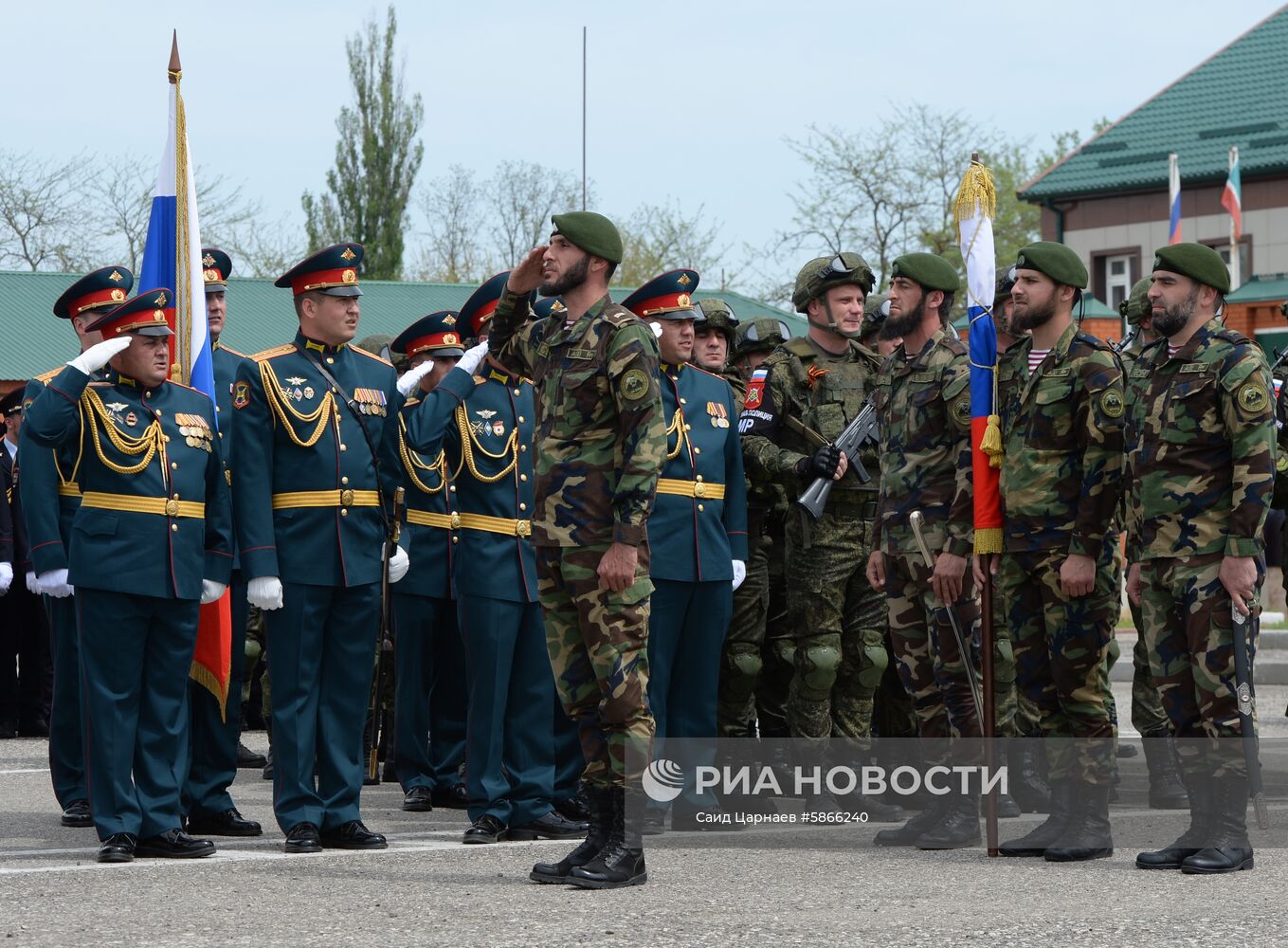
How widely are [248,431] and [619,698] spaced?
1.93 m

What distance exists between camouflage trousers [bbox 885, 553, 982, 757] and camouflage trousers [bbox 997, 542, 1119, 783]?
27cm


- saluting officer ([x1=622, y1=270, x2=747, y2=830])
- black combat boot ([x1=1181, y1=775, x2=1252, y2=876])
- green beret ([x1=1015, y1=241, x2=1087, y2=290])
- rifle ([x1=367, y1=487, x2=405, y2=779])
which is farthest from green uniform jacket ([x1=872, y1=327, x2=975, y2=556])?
rifle ([x1=367, y1=487, x2=405, y2=779])

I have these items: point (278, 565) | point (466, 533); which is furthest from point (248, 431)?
point (466, 533)

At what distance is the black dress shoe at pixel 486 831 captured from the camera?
795 cm

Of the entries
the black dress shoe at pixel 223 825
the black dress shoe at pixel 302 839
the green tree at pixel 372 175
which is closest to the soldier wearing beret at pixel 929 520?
the black dress shoe at pixel 302 839

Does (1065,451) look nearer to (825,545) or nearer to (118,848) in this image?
(825,545)

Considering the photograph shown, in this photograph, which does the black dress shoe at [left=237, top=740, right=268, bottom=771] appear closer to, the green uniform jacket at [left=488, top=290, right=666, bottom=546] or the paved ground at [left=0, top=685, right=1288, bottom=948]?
the paved ground at [left=0, top=685, right=1288, bottom=948]

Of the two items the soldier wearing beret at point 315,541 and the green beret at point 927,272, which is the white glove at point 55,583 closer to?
the soldier wearing beret at point 315,541

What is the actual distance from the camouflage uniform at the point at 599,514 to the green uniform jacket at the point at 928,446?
5.02 feet

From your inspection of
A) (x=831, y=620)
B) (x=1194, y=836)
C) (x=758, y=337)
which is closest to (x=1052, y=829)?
(x=1194, y=836)

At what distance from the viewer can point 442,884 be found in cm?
681

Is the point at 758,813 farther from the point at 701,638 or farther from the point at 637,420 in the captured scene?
the point at 637,420

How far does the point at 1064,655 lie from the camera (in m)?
7.50

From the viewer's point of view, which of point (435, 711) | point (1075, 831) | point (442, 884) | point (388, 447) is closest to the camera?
point (442, 884)
